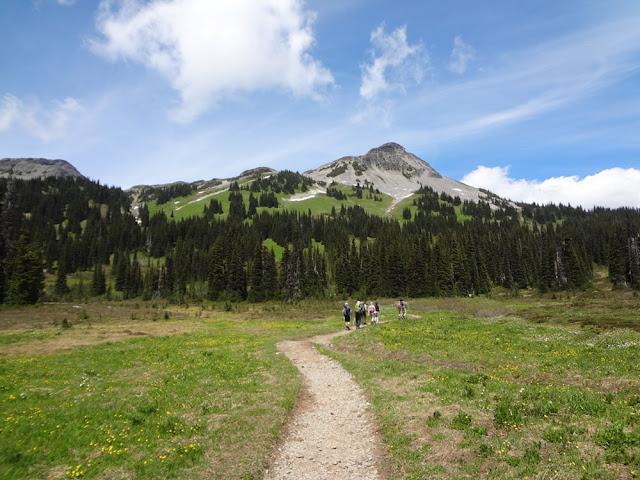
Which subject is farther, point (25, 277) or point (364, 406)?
point (25, 277)

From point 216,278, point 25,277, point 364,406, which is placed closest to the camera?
point 364,406

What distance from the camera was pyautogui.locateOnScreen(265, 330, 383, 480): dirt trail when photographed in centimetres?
979

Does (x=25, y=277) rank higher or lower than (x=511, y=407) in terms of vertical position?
higher

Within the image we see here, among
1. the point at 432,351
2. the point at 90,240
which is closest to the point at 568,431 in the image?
the point at 432,351

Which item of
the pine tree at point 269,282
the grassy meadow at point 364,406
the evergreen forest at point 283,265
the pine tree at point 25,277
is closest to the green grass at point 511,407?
the grassy meadow at point 364,406

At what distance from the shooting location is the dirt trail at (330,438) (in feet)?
32.1

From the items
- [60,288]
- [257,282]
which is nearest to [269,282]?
[257,282]

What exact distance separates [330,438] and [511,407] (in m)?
6.59

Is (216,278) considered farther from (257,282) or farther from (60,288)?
(60,288)

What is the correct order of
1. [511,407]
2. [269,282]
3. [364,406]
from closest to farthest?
[511,407] → [364,406] → [269,282]

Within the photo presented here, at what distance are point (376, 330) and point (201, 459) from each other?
24.8 meters

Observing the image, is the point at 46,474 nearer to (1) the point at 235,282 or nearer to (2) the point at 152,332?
(2) the point at 152,332

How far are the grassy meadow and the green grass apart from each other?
0.05 metres

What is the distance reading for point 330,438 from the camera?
11.9 meters
